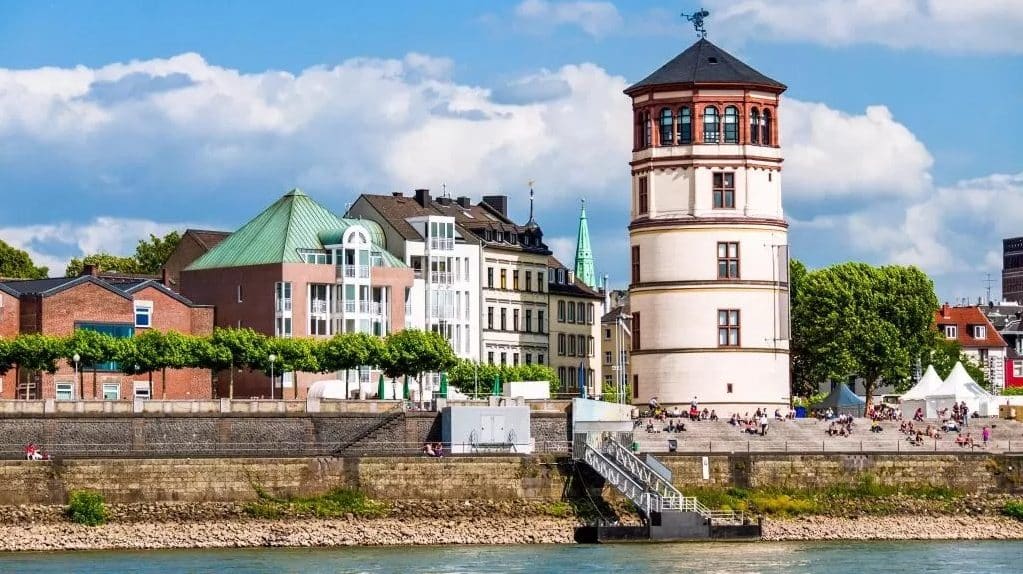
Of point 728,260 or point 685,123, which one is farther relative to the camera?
point 685,123

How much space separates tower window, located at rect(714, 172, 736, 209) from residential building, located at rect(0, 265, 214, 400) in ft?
76.6

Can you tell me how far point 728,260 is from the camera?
102312 mm

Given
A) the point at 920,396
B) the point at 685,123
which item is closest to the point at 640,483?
the point at 685,123

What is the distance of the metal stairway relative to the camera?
270 feet

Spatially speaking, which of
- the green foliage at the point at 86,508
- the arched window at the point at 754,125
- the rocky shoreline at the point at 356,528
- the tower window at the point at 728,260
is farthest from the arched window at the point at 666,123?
the green foliage at the point at 86,508

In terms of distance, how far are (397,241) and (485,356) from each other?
8.15 m

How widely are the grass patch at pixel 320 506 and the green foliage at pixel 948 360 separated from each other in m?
52.9

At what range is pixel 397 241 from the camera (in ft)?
393

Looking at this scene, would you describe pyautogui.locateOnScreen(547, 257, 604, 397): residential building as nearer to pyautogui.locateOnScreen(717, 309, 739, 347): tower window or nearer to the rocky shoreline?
pyautogui.locateOnScreen(717, 309, 739, 347): tower window

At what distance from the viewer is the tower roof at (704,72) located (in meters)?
102

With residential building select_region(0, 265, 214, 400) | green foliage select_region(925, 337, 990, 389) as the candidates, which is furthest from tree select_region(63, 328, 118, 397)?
green foliage select_region(925, 337, 990, 389)

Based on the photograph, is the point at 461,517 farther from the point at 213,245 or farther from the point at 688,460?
the point at 213,245

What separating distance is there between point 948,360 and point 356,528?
64.9 m

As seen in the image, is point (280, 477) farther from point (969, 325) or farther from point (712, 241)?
point (969, 325)
